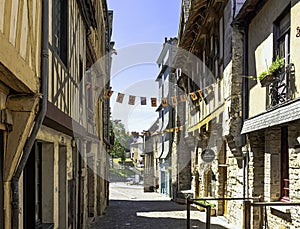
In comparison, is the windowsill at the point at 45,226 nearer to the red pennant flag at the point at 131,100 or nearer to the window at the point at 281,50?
the window at the point at 281,50

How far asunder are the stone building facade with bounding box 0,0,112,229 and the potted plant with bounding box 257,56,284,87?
3.37 metres

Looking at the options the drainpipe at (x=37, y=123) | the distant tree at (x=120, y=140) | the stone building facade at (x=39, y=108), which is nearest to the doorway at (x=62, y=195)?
the stone building facade at (x=39, y=108)

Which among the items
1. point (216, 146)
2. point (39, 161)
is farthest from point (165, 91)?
point (39, 161)

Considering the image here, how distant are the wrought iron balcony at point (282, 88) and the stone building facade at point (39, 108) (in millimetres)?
3438

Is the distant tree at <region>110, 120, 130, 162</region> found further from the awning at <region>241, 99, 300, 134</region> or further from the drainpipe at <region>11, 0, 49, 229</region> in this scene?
the drainpipe at <region>11, 0, 49, 229</region>

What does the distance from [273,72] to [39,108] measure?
4938 mm

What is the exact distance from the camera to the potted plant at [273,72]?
303 inches

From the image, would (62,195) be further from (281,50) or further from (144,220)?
(144,220)

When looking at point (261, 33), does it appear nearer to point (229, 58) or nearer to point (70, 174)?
point (229, 58)

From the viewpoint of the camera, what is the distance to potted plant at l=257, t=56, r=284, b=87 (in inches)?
303

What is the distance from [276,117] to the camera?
24.0 feet

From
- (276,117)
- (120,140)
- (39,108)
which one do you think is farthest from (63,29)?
(120,140)

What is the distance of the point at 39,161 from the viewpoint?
20.0 ft

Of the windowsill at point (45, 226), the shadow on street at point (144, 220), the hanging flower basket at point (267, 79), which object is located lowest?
the shadow on street at point (144, 220)
